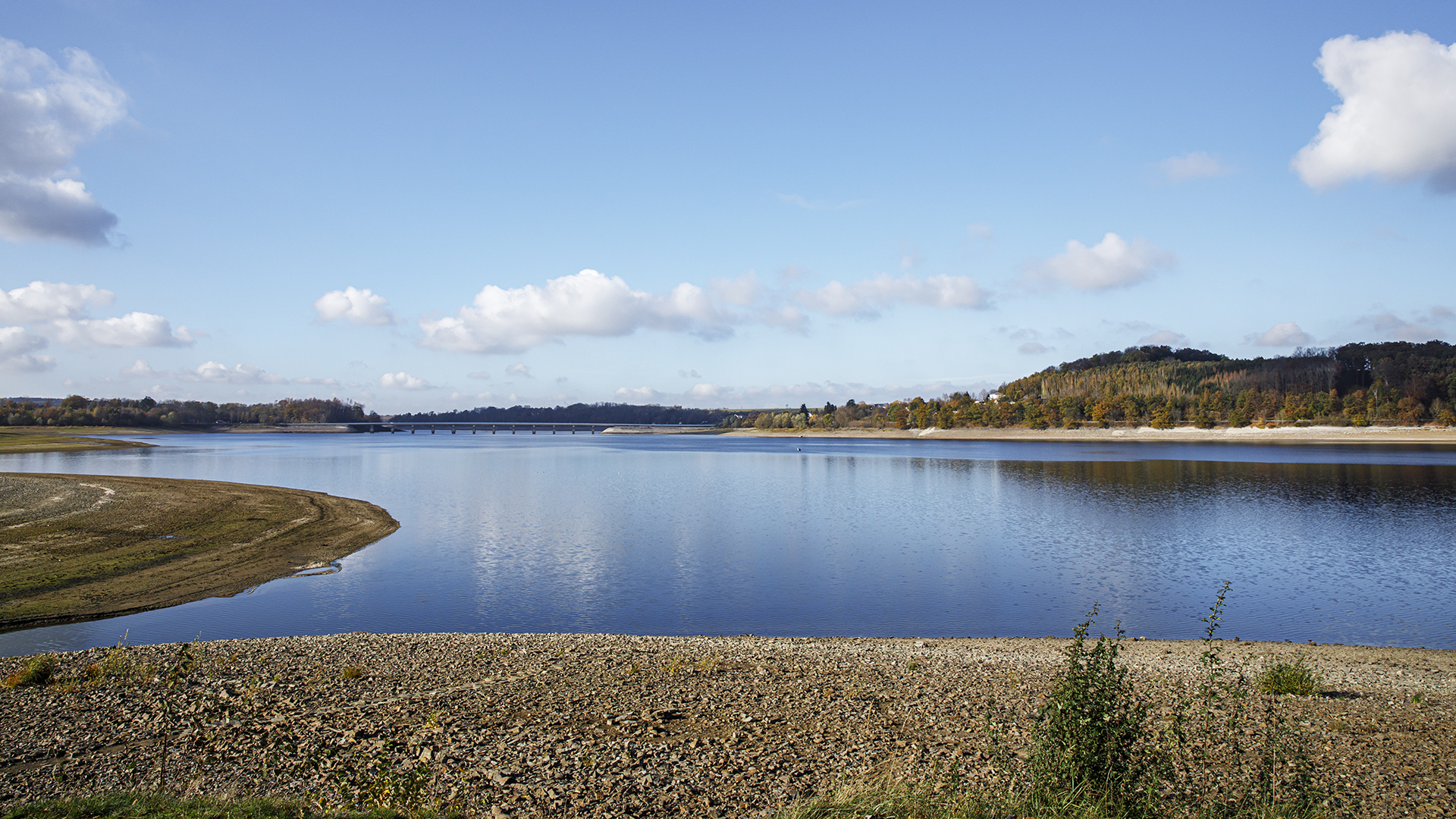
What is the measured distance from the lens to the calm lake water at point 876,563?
53.7 feet

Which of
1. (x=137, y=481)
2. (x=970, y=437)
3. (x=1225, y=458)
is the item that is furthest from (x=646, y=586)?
(x=970, y=437)

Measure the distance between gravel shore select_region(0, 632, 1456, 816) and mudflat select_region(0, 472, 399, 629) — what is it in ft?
22.5

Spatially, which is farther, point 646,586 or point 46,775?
point 646,586

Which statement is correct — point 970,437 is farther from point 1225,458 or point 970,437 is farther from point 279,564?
point 279,564

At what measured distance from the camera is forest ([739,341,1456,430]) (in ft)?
403

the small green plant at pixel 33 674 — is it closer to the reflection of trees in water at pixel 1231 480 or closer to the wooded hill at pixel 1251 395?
the reflection of trees in water at pixel 1231 480

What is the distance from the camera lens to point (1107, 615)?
17.2m

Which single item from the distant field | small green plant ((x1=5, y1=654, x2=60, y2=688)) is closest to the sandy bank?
small green plant ((x1=5, y1=654, x2=60, y2=688))

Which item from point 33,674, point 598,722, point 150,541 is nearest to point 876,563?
point 598,722

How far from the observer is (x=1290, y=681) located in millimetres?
9977

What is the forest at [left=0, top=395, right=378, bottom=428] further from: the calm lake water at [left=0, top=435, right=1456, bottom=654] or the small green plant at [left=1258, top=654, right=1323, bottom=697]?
the small green plant at [left=1258, top=654, right=1323, bottom=697]

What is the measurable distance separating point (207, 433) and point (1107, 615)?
671 ft

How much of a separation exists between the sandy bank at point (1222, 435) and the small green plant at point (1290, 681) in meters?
118

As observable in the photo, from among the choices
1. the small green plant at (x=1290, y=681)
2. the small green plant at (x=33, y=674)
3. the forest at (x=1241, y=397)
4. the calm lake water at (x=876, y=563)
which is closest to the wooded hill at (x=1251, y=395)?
the forest at (x=1241, y=397)
